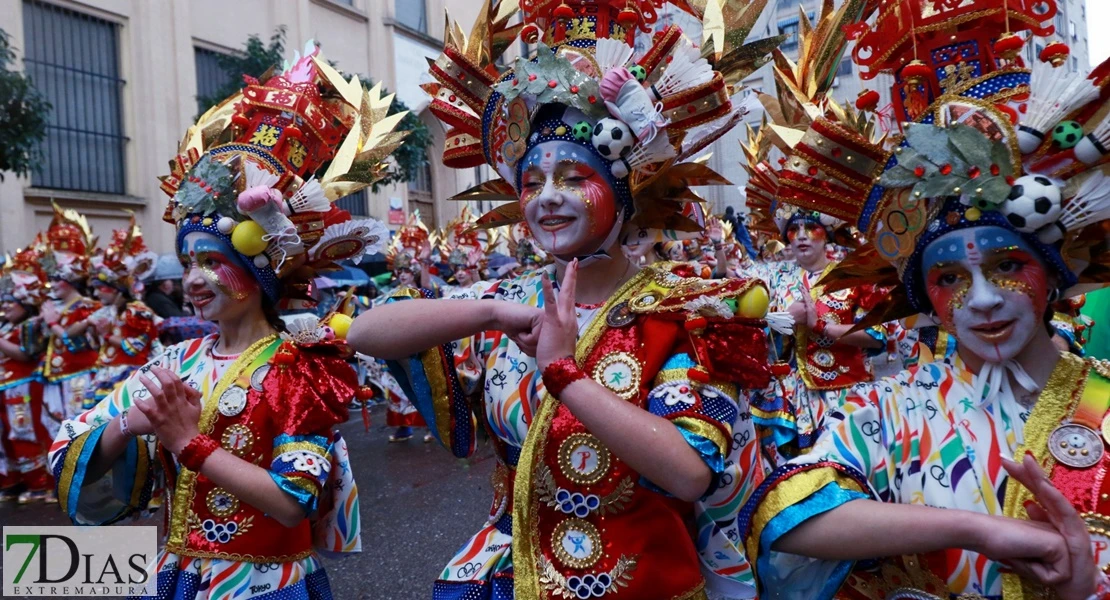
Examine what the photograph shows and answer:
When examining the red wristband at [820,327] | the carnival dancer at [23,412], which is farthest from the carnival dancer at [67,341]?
the red wristband at [820,327]

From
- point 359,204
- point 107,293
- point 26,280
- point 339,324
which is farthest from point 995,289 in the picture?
point 359,204

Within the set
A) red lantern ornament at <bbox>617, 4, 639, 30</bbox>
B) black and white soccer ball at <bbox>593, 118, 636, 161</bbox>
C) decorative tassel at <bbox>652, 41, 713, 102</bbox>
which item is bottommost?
black and white soccer ball at <bbox>593, 118, 636, 161</bbox>

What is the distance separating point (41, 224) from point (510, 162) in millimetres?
14020

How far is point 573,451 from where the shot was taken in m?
1.88

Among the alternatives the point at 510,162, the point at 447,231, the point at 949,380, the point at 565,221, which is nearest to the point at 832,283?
the point at 949,380

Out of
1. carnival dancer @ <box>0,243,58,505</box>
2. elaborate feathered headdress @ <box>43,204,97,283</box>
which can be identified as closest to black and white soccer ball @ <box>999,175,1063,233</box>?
elaborate feathered headdress @ <box>43,204,97,283</box>

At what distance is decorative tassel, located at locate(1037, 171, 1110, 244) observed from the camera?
160 centimetres

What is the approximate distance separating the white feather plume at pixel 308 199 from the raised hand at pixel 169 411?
736 millimetres

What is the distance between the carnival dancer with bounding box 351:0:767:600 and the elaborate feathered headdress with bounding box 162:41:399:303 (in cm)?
65

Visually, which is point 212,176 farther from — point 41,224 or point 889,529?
point 41,224

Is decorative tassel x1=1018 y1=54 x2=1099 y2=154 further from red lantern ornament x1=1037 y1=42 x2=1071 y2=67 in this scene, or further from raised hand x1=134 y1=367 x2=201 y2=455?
raised hand x1=134 y1=367 x2=201 y2=455

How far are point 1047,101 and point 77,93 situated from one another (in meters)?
16.2

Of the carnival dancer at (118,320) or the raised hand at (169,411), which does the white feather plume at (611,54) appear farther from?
the carnival dancer at (118,320)

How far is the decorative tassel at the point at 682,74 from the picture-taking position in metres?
2.11
